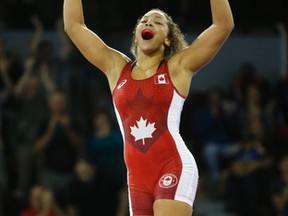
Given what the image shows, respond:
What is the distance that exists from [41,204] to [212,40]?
15.2 feet

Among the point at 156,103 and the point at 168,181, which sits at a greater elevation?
the point at 156,103

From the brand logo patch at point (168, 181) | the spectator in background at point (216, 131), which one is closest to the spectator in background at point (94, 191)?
the spectator in background at point (216, 131)

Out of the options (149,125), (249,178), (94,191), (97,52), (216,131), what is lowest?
(249,178)

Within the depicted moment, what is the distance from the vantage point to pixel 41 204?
1012 cm

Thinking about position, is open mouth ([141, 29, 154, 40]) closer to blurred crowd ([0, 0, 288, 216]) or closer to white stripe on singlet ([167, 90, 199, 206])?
white stripe on singlet ([167, 90, 199, 206])

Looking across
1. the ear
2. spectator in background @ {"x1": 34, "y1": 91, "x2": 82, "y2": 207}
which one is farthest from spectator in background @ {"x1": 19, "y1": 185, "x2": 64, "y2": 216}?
the ear

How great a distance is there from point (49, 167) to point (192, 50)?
504cm

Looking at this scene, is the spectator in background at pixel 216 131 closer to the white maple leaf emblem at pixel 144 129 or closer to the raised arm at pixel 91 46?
the raised arm at pixel 91 46

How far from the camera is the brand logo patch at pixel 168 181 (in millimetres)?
5863

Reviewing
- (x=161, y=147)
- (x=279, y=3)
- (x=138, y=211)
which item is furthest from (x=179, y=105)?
(x=279, y=3)

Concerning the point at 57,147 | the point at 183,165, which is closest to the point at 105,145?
the point at 57,147

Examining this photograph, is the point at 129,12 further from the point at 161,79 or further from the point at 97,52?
the point at 161,79

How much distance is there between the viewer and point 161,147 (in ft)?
19.7

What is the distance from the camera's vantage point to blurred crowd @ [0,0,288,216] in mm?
10312
